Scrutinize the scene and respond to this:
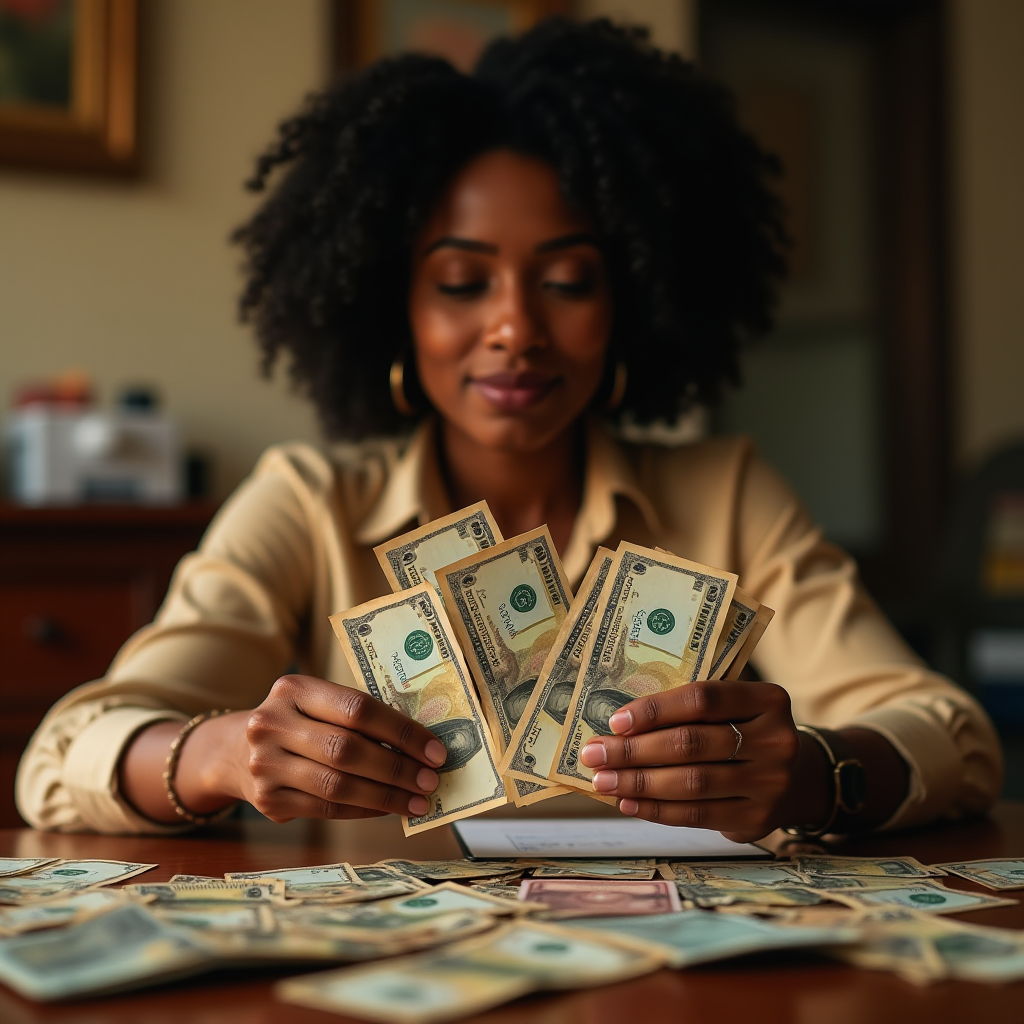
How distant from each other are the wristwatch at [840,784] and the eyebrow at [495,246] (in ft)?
2.38

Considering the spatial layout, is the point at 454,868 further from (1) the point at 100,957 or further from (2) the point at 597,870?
(1) the point at 100,957

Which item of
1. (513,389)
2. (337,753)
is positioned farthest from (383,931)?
(513,389)

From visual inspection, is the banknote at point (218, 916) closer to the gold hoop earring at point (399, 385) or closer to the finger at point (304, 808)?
the finger at point (304, 808)

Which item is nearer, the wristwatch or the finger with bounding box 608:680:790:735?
the finger with bounding box 608:680:790:735

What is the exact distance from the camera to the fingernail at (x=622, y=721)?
101 cm

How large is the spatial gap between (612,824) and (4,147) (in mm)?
2272

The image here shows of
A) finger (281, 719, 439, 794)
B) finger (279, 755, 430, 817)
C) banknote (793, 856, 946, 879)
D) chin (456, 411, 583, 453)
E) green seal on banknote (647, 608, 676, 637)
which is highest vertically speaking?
chin (456, 411, 583, 453)

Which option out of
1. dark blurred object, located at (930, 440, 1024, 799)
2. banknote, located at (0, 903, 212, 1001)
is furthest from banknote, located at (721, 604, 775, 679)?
dark blurred object, located at (930, 440, 1024, 799)

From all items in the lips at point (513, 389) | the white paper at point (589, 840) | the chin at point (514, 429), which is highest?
the lips at point (513, 389)

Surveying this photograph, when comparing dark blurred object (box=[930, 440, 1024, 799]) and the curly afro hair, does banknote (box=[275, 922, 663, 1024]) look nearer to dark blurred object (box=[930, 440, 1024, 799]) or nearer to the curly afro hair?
the curly afro hair

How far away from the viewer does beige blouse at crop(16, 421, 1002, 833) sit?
4.29ft

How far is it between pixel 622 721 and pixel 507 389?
0.66 m

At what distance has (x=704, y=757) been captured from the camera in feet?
3.36

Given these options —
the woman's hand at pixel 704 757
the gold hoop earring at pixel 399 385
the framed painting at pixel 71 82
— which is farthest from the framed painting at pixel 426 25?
the woman's hand at pixel 704 757
